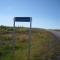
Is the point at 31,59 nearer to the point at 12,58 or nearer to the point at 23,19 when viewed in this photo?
the point at 12,58

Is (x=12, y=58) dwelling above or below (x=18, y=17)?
below

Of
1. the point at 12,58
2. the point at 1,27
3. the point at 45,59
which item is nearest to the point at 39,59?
the point at 45,59

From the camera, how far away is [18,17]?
13.3 metres

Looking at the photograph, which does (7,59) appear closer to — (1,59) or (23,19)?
(1,59)

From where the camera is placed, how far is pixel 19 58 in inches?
520

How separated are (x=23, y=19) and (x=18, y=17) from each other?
1.06ft

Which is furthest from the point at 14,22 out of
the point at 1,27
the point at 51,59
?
the point at 1,27

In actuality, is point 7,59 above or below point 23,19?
below

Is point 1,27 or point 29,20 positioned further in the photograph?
point 1,27

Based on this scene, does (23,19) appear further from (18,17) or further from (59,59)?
(59,59)

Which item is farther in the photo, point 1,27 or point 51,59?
point 1,27

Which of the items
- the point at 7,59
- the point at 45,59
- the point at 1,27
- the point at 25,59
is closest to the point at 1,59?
the point at 7,59

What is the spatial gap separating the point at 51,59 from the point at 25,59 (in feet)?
5.24

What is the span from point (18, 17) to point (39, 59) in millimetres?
2668
